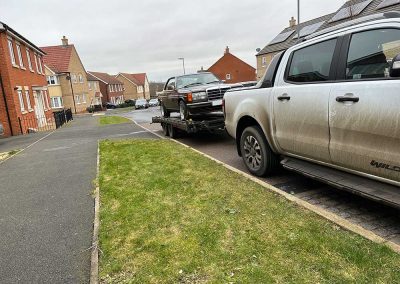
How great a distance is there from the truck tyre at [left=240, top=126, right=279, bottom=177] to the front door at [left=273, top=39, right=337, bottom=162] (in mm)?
441

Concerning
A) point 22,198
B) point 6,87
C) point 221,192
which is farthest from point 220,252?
point 6,87

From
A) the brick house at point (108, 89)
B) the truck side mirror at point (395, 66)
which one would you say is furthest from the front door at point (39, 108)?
the brick house at point (108, 89)

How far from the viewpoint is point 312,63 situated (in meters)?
4.13

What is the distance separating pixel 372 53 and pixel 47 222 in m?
4.39

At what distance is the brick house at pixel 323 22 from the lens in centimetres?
2873

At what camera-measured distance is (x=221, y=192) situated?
4719 mm

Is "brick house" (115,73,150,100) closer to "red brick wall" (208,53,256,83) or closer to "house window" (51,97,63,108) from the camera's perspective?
"red brick wall" (208,53,256,83)

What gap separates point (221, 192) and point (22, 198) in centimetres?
342

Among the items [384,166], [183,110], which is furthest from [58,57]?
[384,166]

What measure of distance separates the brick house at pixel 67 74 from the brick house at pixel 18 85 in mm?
19741

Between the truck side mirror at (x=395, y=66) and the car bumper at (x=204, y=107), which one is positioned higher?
the truck side mirror at (x=395, y=66)

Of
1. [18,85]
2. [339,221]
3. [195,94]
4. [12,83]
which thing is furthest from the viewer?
[18,85]

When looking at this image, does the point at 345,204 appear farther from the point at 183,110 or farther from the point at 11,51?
the point at 11,51

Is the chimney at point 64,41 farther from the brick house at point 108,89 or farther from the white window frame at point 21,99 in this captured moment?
the white window frame at point 21,99
